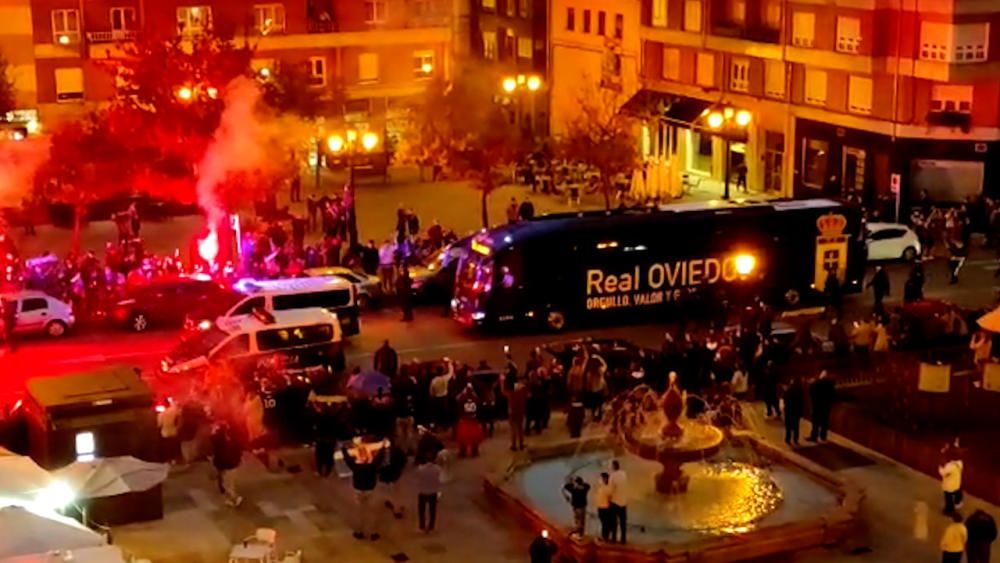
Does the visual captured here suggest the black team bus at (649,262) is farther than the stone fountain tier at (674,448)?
Yes

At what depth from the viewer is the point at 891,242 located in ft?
156

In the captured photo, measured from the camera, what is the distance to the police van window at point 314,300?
38750mm

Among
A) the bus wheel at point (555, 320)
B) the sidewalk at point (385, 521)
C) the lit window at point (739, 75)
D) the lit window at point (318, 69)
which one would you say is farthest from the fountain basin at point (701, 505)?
the lit window at point (318, 69)

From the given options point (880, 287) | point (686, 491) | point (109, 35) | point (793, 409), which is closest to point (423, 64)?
point (109, 35)

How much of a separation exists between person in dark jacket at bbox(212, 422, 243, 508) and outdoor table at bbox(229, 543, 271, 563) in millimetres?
3575

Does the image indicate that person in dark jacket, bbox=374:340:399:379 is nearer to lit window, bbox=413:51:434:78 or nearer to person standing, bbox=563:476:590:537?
person standing, bbox=563:476:590:537

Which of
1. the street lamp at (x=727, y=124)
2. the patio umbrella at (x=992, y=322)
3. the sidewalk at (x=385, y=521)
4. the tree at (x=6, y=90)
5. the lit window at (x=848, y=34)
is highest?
the lit window at (x=848, y=34)

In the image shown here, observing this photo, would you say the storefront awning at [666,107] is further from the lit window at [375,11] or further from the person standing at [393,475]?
the person standing at [393,475]

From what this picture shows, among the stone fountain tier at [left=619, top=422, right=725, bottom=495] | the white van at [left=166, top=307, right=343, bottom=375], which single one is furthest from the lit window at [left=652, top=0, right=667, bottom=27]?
the stone fountain tier at [left=619, top=422, right=725, bottom=495]

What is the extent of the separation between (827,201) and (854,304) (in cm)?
280

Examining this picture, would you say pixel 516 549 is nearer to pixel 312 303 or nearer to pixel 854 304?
pixel 312 303

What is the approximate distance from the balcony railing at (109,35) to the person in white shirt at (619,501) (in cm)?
4581

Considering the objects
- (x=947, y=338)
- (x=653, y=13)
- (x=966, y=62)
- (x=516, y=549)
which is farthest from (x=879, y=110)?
(x=516, y=549)

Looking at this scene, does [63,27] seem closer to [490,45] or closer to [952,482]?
[490,45]
